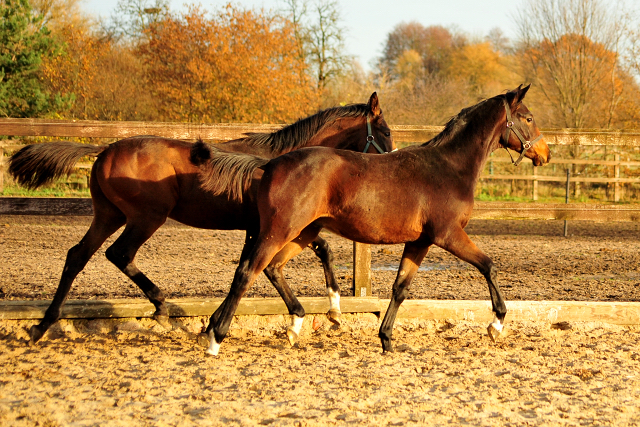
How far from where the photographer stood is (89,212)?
5.49 m

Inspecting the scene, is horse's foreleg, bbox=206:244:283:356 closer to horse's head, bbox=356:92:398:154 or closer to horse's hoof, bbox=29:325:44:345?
horse's hoof, bbox=29:325:44:345

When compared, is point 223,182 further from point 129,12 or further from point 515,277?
point 129,12

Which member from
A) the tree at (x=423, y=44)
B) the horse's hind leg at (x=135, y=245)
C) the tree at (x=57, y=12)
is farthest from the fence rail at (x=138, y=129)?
the tree at (x=423, y=44)

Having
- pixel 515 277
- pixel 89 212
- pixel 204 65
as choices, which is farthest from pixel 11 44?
pixel 515 277

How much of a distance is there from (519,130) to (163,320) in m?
2.96

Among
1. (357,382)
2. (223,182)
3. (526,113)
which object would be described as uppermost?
(526,113)

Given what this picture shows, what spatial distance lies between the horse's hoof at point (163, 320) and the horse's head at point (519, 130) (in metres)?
2.79

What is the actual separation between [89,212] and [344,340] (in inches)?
103

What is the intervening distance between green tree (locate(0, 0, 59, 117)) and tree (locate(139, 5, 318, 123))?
12.0 feet

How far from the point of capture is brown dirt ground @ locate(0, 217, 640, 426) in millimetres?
2881

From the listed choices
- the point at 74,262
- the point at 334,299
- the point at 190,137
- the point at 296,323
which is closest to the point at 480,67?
the point at 190,137

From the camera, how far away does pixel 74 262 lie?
448cm

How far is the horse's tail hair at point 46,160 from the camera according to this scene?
476 centimetres

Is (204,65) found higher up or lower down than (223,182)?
higher up
